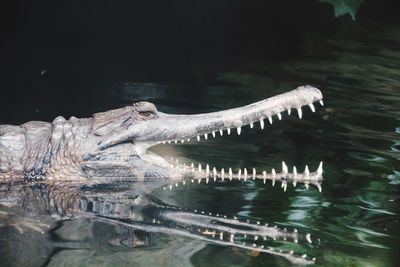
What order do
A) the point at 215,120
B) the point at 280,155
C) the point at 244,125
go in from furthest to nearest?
the point at 280,155, the point at 244,125, the point at 215,120

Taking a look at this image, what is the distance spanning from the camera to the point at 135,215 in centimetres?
588

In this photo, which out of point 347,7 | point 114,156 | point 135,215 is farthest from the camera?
point 347,7

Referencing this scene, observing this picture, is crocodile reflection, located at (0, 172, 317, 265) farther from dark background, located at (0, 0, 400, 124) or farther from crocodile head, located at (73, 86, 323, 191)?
dark background, located at (0, 0, 400, 124)

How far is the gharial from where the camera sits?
20.9ft

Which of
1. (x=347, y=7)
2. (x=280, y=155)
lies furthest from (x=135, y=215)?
(x=347, y=7)

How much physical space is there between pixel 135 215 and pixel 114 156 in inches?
43.6

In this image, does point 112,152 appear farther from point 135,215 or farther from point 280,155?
point 280,155

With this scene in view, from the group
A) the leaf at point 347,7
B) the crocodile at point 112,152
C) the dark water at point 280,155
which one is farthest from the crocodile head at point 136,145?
the leaf at point 347,7

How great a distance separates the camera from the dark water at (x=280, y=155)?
198 inches

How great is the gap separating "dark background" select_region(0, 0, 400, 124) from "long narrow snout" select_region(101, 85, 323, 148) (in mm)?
2104

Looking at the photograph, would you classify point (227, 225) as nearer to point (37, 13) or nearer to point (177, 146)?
point (177, 146)

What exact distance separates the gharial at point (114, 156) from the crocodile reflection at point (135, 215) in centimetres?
2

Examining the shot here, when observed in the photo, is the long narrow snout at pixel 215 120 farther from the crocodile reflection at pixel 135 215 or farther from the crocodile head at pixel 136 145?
the crocodile reflection at pixel 135 215

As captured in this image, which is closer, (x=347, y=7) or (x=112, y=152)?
(x=112, y=152)
